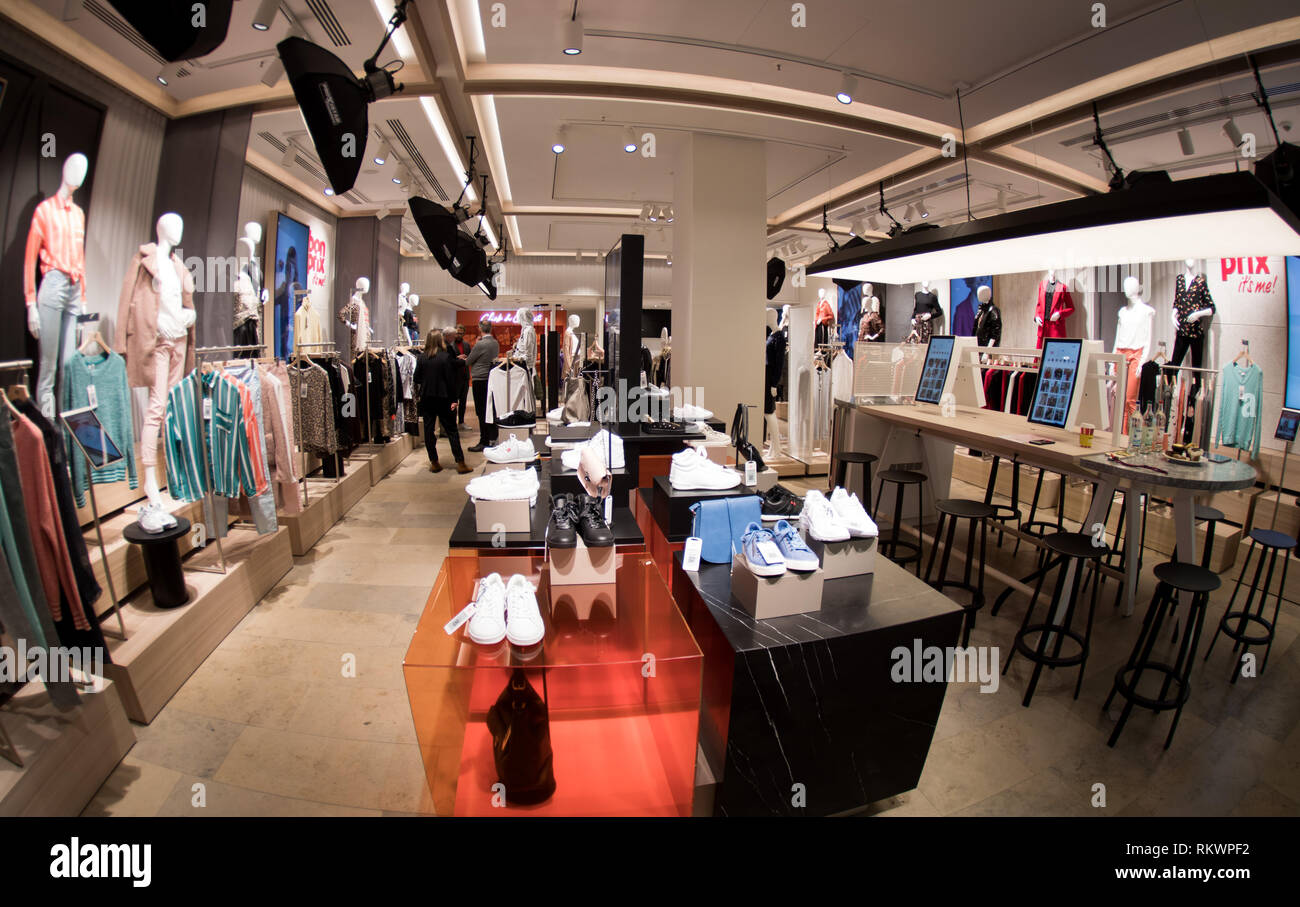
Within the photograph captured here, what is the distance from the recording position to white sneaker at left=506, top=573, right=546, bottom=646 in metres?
1.70

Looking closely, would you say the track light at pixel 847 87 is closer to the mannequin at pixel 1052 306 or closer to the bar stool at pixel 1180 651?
the bar stool at pixel 1180 651

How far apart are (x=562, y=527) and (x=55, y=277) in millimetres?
2528

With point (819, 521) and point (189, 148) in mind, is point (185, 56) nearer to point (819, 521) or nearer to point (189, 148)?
point (819, 521)

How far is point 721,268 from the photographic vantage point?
17.9 feet

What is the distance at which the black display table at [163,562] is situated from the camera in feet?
8.75

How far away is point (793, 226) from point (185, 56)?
824cm

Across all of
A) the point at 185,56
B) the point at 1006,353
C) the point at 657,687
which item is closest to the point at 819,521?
the point at 657,687

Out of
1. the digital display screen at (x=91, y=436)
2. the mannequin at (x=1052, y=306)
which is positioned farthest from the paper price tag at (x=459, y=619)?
the mannequin at (x=1052, y=306)

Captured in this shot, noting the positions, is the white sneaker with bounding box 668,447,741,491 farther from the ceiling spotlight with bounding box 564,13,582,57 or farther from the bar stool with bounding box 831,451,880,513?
the ceiling spotlight with bounding box 564,13,582,57

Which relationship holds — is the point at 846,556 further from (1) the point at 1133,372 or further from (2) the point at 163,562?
(1) the point at 1133,372

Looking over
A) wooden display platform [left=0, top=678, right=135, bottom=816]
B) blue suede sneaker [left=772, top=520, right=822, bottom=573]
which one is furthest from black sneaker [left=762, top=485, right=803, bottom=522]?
wooden display platform [left=0, top=678, right=135, bottom=816]

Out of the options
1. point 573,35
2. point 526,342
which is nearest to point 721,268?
point 573,35

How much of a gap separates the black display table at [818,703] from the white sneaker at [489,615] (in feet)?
2.27

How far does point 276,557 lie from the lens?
3.74 m
